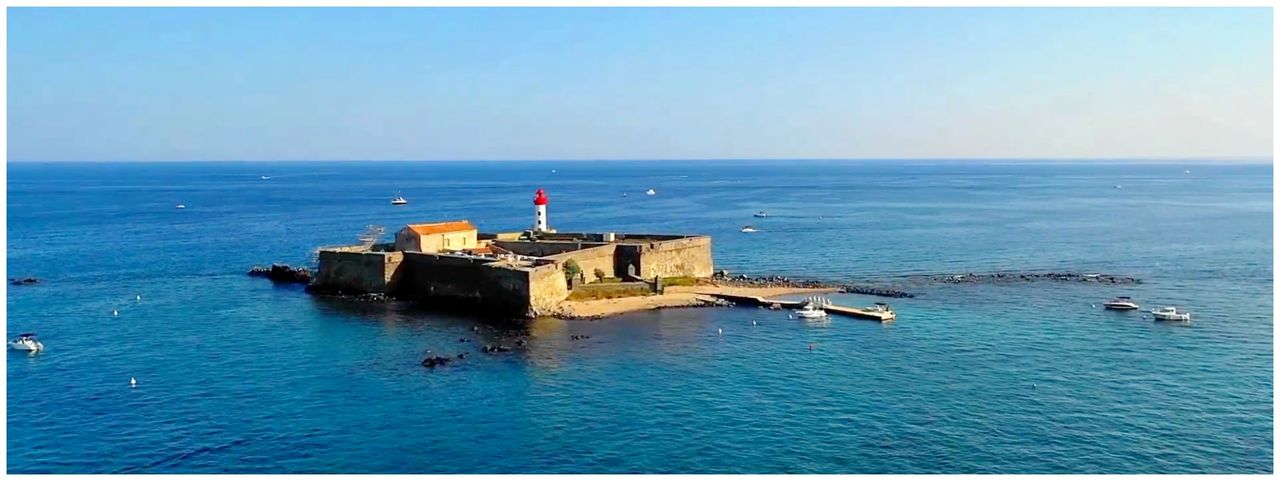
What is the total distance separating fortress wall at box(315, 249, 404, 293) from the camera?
5650 centimetres

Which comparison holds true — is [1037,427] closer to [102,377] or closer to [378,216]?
[102,377]

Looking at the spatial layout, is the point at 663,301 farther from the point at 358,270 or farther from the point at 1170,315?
the point at 1170,315

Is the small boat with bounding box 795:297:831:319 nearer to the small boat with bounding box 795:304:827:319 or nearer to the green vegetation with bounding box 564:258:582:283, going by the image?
the small boat with bounding box 795:304:827:319

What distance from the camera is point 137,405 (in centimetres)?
3506

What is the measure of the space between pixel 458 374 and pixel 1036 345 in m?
24.2

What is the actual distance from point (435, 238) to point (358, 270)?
4668mm

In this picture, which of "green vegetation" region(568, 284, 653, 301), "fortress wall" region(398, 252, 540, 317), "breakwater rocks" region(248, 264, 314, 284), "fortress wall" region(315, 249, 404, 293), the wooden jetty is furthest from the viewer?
"breakwater rocks" region(248, 264, 314, 284)

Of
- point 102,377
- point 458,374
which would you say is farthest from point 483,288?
point 102,377

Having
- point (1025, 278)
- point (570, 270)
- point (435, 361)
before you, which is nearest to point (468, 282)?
point (570, 270)

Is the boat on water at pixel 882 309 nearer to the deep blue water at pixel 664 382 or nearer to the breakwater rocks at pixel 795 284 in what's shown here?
the deep blue water at pixel 664 382

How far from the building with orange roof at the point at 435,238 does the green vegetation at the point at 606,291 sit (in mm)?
10201

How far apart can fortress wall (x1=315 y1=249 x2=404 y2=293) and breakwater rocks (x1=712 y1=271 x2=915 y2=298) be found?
19135 millimetres

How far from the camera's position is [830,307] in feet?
170

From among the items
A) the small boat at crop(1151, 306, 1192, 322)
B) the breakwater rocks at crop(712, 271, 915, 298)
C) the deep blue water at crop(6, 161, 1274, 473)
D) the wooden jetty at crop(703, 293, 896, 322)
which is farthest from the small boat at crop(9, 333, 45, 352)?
the small boat at crop(1151, 306, 1192, 322)
